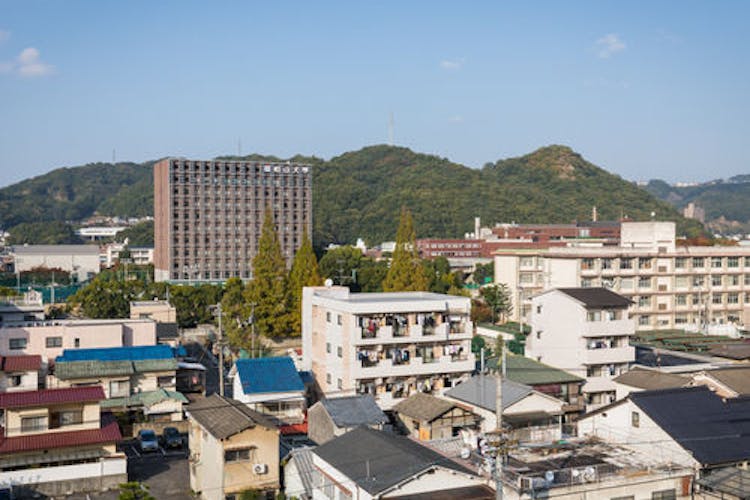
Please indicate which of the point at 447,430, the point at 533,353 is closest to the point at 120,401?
the point at 447,430

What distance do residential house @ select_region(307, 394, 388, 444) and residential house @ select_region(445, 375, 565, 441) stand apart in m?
2.47

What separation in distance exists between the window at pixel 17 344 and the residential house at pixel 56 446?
9141 millimetres

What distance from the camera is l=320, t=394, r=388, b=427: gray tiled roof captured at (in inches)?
715

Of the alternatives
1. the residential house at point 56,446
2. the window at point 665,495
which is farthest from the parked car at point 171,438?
the window at point 665,495

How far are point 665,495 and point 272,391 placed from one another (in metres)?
11.7

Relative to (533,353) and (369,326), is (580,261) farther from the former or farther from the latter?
(369,326)

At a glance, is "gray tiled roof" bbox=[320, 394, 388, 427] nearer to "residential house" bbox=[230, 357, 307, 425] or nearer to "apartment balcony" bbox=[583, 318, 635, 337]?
"residential house" bbox=[230, 357, 307, 425]

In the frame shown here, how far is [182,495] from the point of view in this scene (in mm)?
16250

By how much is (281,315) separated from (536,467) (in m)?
22.4

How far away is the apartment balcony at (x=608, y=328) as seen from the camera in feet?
78.1

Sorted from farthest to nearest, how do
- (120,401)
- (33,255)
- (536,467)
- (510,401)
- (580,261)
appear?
(33,255) < (580,261) < (120,401) < (510,401) < (536,467)

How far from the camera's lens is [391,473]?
12.1 metres

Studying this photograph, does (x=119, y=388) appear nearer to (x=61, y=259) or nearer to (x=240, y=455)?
(x=240, y=455)

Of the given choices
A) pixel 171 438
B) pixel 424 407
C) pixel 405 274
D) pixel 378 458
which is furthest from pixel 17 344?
pixel 405 274
